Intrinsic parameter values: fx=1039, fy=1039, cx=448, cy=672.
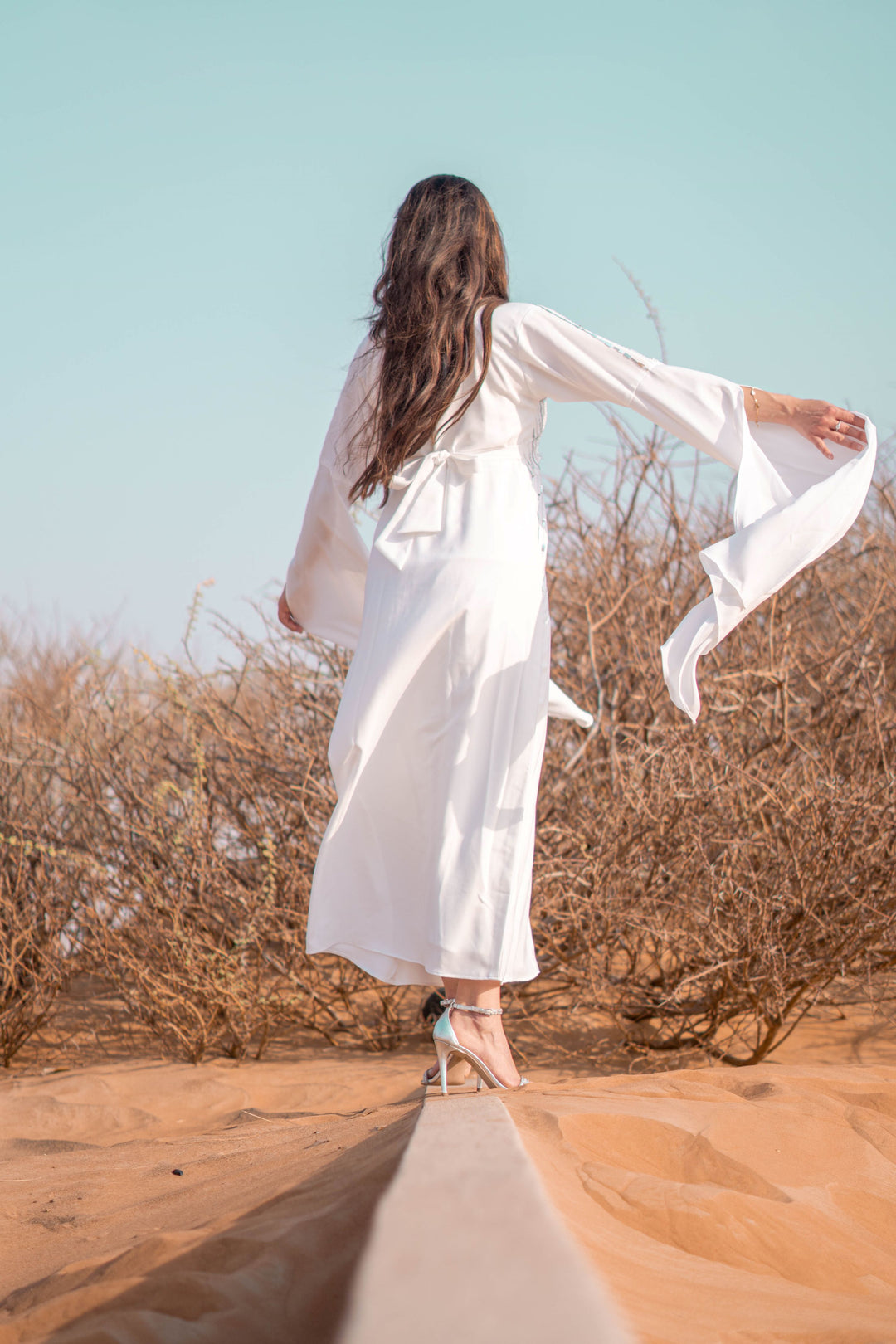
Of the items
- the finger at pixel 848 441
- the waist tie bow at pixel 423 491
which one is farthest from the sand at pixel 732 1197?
the finger at pixel 848 441

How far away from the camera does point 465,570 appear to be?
7.40 ft

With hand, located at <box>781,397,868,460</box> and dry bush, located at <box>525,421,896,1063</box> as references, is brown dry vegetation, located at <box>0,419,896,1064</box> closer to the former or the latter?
dry bush, located at <box>525,421,896,1063</box>

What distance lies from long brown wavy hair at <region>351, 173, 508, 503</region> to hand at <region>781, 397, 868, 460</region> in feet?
2.37

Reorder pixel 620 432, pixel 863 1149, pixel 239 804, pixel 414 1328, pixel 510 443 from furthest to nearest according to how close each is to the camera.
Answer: pixel 620 432, pixel 239 804, pixel 510 443, pixel 863 1149, pixel 414 1328

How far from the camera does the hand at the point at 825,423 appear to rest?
2338mm

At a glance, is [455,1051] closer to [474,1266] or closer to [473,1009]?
[473,1009]

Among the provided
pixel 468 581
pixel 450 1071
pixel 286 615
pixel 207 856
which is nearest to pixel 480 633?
pixel 468 581

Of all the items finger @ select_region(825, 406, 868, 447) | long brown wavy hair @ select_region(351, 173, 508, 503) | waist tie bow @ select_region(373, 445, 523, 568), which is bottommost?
waist tie bow @ select_region(373, 445, 523, 568)

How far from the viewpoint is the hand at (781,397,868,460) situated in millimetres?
2338

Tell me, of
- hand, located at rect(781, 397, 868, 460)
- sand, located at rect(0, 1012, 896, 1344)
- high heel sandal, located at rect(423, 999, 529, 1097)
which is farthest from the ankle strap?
hand, located at rect(781, 397, 868, 460)

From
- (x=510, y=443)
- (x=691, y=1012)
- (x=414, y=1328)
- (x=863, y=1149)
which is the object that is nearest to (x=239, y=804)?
(x=691, y=1012)

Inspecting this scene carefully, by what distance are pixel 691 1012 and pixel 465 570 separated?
1.62m

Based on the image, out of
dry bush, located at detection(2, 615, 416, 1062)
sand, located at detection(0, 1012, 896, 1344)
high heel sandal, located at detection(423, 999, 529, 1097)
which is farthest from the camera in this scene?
dry bush, located at detection(2, 615, 416, 1062)

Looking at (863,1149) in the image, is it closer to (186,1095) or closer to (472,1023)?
(472,1023)
